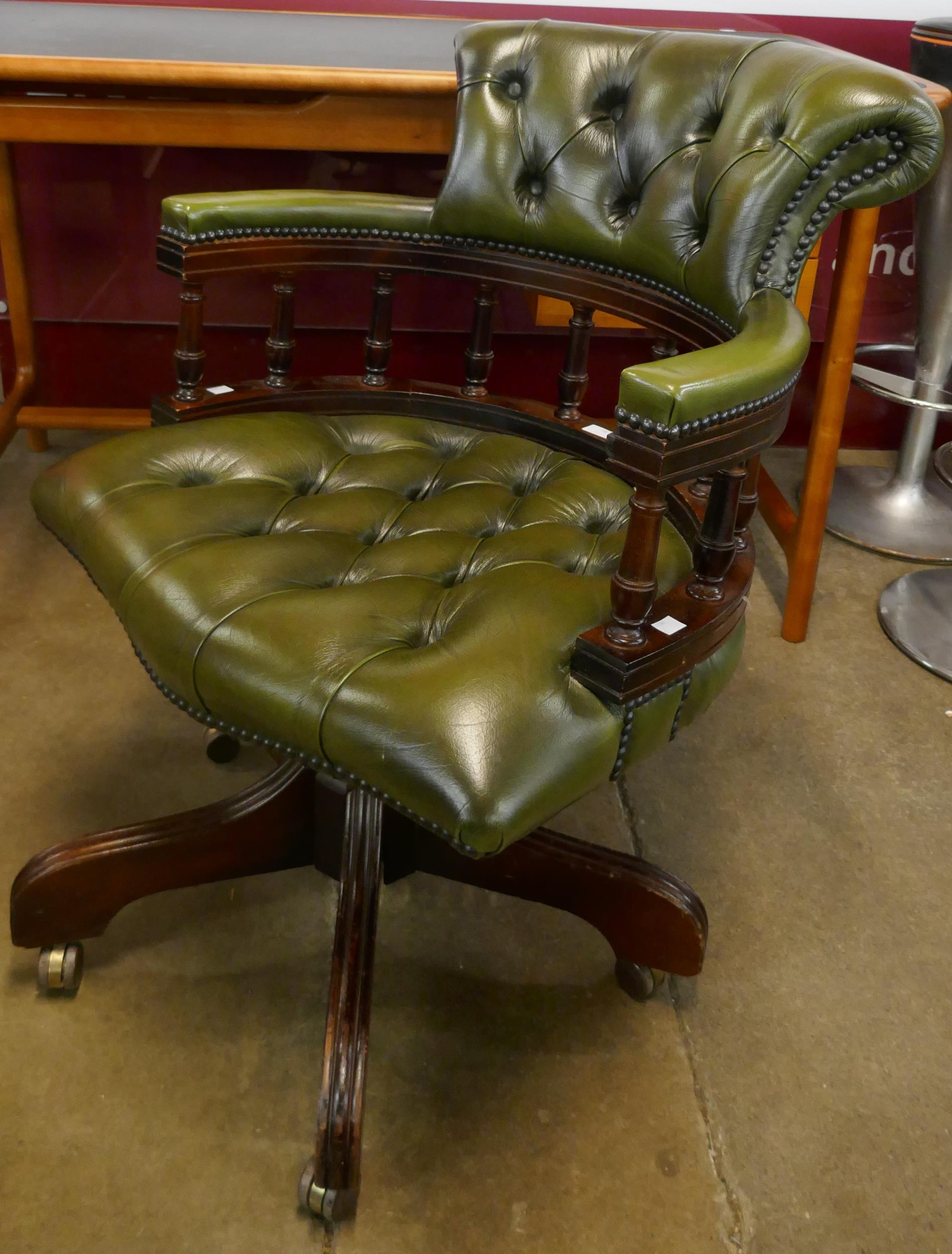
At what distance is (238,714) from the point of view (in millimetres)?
875

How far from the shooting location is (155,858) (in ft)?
3.77

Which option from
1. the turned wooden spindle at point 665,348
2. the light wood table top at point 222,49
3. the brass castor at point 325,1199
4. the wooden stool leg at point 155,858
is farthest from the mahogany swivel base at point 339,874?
the light wood table top at point 222,49

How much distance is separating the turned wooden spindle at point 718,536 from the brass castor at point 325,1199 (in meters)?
0.60

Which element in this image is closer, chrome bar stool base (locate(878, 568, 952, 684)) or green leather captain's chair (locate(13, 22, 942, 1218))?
green leather captain's chair (locate(13, 22, 942, 1218))

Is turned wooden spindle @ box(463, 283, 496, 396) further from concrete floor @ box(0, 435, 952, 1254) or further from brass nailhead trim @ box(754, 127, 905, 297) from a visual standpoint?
concrete floor @ box(0, 435, 952, 1254)

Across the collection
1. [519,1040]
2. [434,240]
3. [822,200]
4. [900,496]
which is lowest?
[519,1040]

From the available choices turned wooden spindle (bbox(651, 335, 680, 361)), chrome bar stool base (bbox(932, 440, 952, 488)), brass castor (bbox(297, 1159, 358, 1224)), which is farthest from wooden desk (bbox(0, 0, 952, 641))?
brass castor (bbox(297, 1159, 358, 1224))

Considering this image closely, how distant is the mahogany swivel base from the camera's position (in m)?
1.11

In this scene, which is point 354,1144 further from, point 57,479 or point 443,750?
point 57,479

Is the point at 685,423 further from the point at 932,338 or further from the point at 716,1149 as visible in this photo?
the point at 932,338

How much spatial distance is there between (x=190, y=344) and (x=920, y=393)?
1343mm

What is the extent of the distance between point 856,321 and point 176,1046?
1.36 m

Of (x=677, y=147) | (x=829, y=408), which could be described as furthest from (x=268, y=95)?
(x=829, y=408)

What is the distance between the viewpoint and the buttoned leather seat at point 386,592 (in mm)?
795
